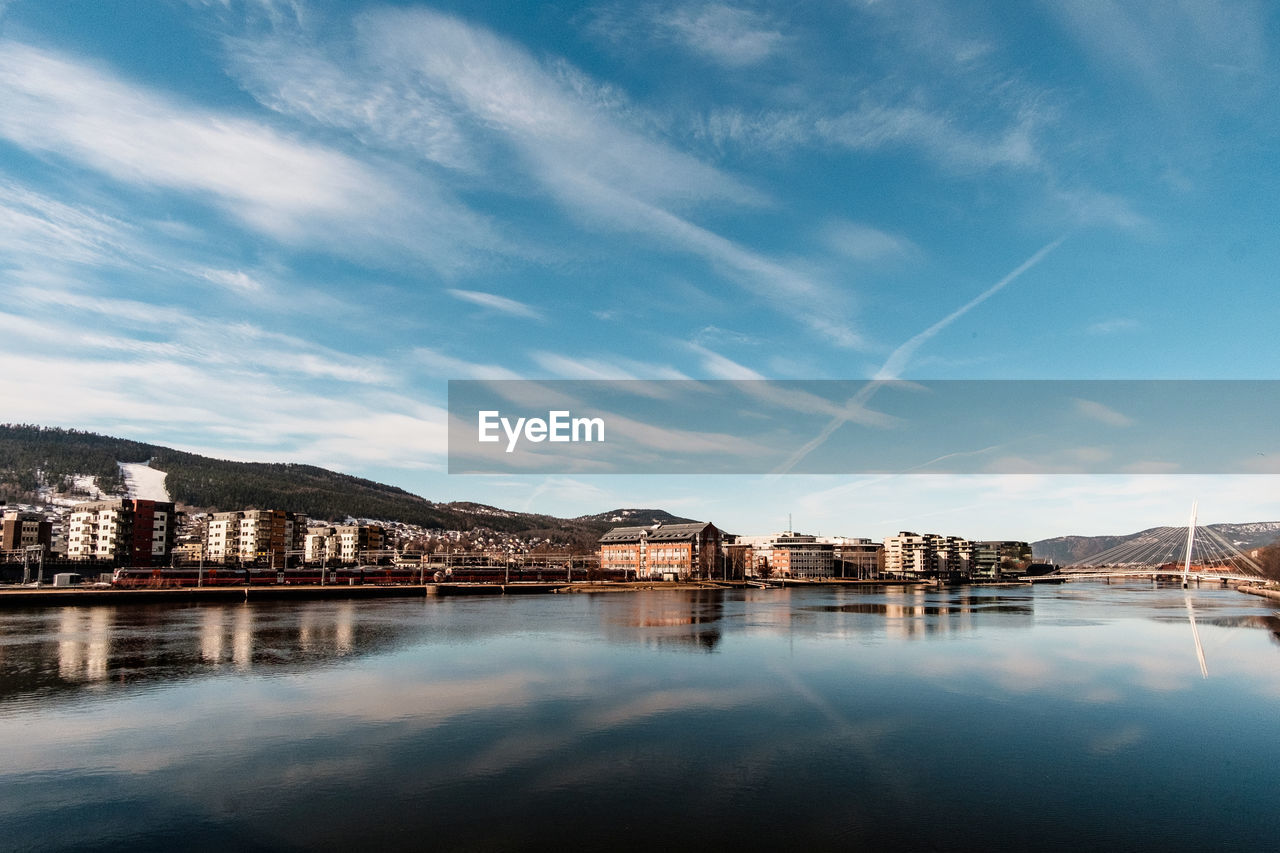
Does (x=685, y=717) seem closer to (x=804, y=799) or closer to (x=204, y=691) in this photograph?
(x=804, y=799)

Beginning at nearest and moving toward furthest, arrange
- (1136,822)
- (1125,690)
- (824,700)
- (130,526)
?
(1136,822) → (824,700) → (1125,690) → (130,526)

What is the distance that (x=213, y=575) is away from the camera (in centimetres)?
11006

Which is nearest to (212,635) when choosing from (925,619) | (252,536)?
(925,619)

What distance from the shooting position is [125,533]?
443 feet

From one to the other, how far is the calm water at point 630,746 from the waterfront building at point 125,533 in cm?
10148

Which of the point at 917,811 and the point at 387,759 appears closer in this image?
the point at 917,811

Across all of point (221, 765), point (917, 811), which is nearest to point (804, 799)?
point (917, 811)

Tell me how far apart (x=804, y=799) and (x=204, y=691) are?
26.2m

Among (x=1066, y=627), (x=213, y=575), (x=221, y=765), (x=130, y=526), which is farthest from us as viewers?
(x=130, y=526)

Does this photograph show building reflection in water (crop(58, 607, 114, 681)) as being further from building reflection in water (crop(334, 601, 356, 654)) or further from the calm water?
building reflection in water (crop(334, 601, 356, 654))

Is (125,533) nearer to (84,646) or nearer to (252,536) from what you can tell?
(252,536)

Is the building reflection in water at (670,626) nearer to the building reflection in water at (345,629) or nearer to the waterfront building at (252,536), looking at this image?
the building reflection in water at (345,629)

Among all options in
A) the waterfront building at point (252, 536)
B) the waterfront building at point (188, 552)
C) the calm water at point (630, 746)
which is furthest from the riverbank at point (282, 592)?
the waterfront building at point (188, 552)

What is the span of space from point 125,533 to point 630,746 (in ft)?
476
